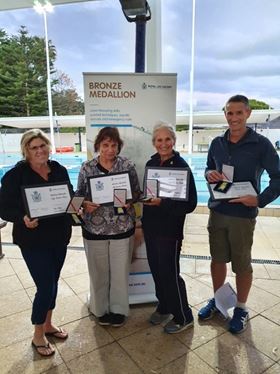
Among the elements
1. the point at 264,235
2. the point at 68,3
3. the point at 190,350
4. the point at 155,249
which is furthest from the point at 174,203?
the point at 264,235

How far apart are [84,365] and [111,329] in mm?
340

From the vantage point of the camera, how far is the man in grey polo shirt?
1668mm

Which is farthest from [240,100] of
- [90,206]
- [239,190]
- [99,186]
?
[90,206]

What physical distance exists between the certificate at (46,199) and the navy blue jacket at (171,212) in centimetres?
54

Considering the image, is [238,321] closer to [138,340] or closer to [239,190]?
[138,340]

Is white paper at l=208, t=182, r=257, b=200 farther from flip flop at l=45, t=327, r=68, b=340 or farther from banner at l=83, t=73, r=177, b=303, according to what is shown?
flip flop at l=45, t=327, r=68, b=340

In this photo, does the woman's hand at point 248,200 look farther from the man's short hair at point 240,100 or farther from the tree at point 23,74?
the tree at point 23,74

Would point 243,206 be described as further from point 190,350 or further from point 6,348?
point 6,348

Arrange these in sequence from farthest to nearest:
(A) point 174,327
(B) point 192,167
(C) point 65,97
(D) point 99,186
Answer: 1. (C) point 65,97
2. (B) point 192,167
3. (A) point 174,327
4. (D) point 99,186

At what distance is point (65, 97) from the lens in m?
16.5

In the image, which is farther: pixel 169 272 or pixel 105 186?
pixel 169 272

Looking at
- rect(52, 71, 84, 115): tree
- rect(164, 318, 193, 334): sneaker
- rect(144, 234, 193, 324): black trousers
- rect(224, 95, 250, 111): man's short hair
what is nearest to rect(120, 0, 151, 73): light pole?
rect(224, 95, 250, 111): man's short hair

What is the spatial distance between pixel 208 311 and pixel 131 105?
1.62 m

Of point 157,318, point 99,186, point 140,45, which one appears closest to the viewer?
point 99,186
